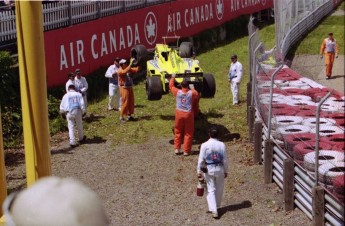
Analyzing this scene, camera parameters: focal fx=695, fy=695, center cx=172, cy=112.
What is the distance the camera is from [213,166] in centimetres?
1192

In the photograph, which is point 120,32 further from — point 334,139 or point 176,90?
point 334,139

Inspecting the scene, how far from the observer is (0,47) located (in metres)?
19.1

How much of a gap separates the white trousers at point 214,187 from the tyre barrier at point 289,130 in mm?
1691

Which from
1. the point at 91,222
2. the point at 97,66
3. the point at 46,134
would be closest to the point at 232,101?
the point at 97,66

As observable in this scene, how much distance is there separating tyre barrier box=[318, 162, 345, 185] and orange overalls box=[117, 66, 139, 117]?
→ 26.8 ft

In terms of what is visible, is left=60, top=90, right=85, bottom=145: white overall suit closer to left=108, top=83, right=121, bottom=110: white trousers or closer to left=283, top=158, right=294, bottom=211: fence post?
left=108, top=83, right=121, bottom=110: white trousers

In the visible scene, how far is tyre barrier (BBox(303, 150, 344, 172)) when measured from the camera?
34.7 ft

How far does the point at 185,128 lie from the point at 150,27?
11.1m

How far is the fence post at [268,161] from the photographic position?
13453 millimetres

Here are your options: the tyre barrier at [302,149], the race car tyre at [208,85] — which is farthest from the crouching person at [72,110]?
the tyre barrier at [302,149]

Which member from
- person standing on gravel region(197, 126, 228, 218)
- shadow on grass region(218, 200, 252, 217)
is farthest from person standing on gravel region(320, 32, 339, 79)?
shadow on grass region(218, 200, 252, 217)

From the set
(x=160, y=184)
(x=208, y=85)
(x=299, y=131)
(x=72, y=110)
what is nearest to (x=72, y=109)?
(x=72, y=110)

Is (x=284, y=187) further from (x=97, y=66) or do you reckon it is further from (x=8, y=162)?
(x=97, y=66)

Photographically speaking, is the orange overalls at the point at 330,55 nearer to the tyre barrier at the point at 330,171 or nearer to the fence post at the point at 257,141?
the tyre barrier at the point at 330,171
